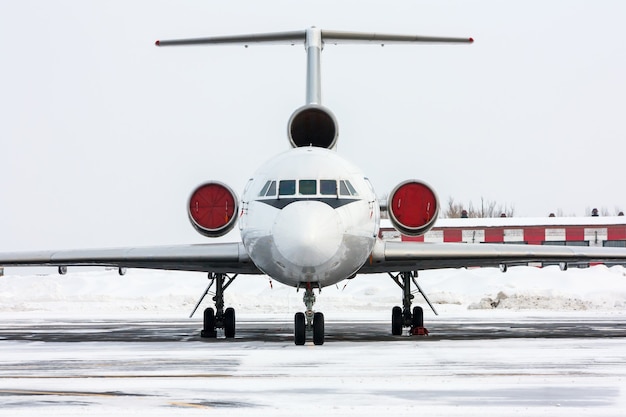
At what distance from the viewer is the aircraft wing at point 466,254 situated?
1914cm

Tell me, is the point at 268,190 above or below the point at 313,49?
below

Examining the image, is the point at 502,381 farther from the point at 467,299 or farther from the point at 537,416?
the point at 467,299

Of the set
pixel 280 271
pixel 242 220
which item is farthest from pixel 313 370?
pixel 242 220

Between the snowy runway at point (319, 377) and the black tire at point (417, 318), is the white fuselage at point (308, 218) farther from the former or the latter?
the black tire at point (417, 318)

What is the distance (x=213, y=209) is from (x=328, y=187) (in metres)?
3.59

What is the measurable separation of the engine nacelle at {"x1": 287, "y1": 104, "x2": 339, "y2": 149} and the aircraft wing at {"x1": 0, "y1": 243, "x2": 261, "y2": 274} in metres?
2.79

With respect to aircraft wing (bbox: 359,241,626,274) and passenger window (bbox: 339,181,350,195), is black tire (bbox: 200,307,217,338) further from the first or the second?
passenger window (bbox: 339,181,350,195)

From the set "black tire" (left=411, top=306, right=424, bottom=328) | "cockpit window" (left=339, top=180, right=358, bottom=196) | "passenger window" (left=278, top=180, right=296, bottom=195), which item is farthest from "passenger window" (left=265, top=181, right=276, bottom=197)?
"black tire" (left=411, top=306, right=424, bottom=328)

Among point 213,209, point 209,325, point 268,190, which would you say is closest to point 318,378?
point 268,190

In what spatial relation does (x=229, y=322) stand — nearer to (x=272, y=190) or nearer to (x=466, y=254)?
(x=272, y=190)

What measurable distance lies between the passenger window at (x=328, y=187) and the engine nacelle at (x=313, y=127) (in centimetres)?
370

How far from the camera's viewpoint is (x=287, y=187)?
1669 cm

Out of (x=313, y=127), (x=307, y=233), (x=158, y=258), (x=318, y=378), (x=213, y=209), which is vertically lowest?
(x=318, y=378)

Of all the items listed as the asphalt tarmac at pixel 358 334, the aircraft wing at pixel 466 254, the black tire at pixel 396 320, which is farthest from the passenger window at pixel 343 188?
the black tire at pixel 396 320
